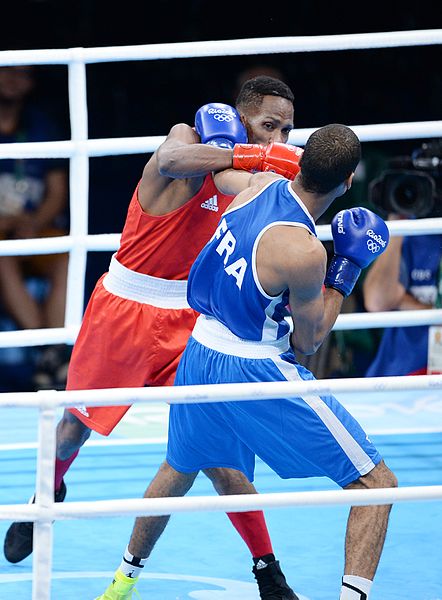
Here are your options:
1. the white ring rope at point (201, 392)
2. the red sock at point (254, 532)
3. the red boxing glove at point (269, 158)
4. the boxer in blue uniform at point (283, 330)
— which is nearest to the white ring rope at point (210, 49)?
the red boxing glove at point (269, 158)

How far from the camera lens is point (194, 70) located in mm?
5855

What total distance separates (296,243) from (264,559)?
830 mm

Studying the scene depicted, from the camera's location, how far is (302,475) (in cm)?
261

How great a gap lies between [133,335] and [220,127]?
2.02 ft

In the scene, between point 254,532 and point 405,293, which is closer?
point 254,532

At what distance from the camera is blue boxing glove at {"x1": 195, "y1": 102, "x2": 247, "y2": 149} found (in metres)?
3.00

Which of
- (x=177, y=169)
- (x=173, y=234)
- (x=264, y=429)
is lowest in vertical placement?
(x=264, y=429)

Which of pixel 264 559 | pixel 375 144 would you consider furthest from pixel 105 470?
pixel 375 144

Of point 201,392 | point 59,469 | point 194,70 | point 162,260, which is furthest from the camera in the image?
point 194,70

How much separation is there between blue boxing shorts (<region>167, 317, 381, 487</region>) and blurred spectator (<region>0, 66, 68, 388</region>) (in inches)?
98.4

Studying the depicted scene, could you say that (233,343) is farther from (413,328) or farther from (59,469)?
(413,328)

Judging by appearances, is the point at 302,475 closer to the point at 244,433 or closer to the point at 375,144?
the point at 244,433

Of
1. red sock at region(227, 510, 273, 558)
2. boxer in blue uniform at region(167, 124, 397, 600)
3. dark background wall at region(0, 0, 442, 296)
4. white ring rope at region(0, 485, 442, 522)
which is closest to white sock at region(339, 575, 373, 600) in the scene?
boxer in blue uniform at region(167, 124, 397, 600)

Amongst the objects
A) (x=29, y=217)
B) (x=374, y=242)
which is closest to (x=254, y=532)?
(x=374, y=242)
